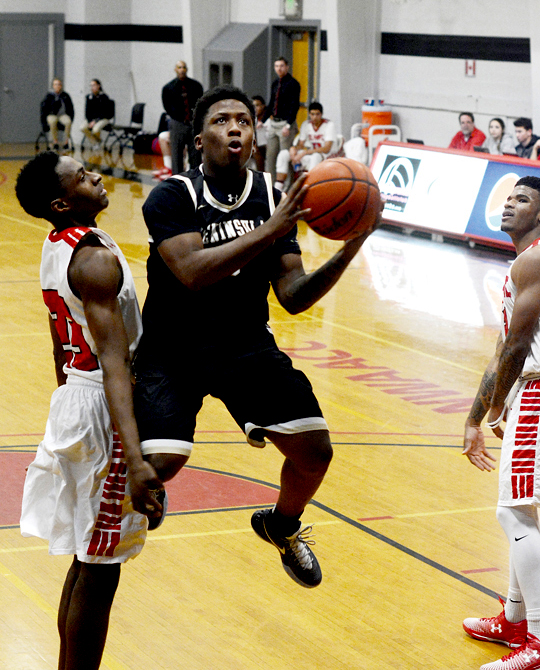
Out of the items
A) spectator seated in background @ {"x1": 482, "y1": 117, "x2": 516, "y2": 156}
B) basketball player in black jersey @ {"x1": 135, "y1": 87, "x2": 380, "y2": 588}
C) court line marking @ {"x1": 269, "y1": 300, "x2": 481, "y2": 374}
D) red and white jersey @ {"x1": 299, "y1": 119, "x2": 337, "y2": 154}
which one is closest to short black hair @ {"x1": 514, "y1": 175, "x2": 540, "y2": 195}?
basketball player in black jersey @ {"x1": 135, "y1": 87, "x2": 380, "y2": 588}

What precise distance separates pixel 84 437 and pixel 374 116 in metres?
16.0

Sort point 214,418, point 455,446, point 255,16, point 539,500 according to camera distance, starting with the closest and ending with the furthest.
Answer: point 539,500
point 455,446
point 214,418
point 255,16

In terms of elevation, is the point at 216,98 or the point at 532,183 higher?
the point at 216,98

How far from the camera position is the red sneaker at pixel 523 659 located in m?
3.87

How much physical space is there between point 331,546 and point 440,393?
292 centimetres

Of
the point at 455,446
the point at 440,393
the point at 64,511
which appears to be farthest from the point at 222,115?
the point at 440,393

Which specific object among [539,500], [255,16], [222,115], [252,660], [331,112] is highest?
[255,16]

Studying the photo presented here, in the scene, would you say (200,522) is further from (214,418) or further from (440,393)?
(440,393)

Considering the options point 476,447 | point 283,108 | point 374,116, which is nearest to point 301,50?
point 374,116

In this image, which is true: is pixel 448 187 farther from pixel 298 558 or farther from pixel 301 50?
pixel 298 558

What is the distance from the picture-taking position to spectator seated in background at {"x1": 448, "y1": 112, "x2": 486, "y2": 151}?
1573 centimetres

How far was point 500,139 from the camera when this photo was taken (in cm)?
1533

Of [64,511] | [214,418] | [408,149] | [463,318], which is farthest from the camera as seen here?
[408,149]

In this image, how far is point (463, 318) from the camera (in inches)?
396
